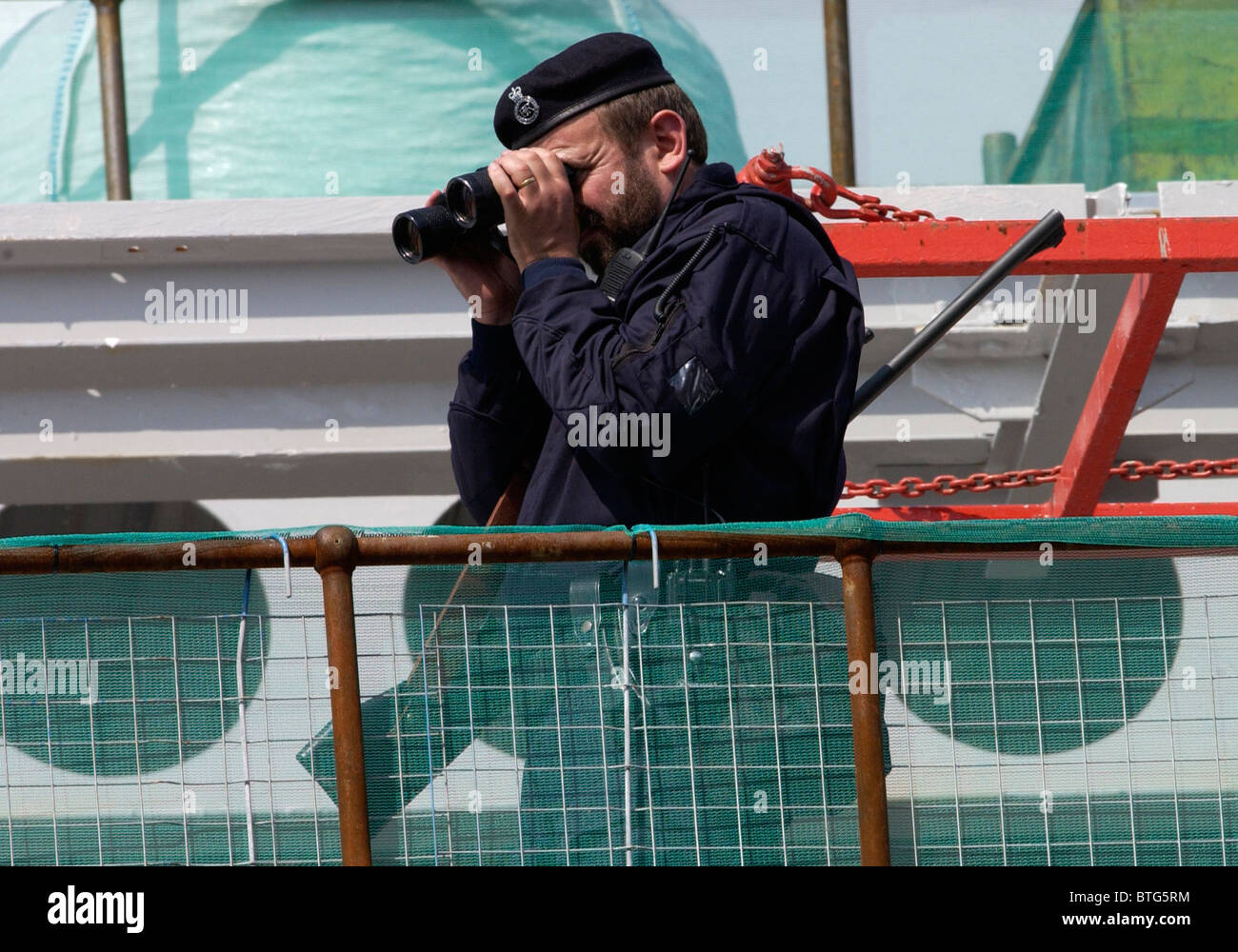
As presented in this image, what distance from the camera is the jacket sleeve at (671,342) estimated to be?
2104mm

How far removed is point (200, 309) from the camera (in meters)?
4.57

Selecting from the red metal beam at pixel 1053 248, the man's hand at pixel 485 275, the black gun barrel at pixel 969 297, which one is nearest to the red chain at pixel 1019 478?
the red metal beam at pixel 1053 248

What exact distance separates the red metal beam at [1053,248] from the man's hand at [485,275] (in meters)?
1.27

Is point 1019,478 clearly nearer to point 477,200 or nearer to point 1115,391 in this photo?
point 1115,391

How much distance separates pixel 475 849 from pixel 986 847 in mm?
780
